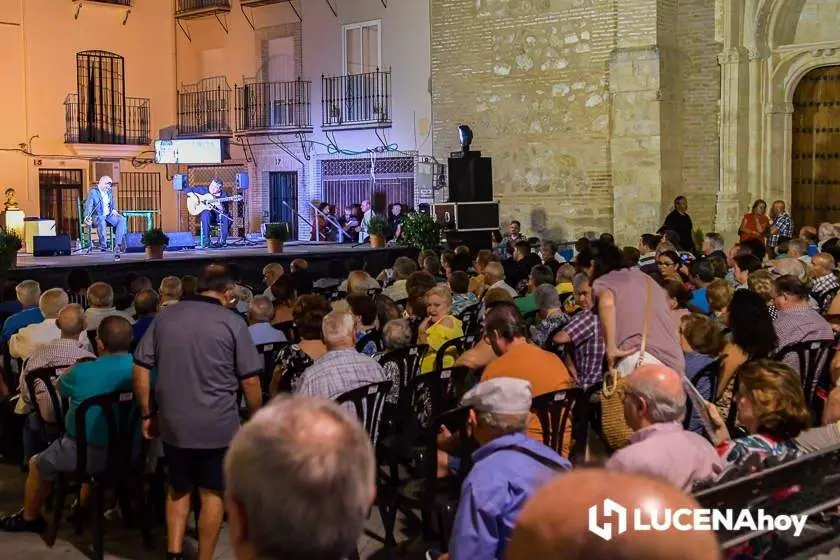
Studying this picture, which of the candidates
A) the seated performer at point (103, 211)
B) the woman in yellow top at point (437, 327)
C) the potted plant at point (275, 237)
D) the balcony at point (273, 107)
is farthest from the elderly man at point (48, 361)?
the balcony at point (273, 107)

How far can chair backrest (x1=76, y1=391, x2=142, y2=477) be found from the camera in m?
5.03

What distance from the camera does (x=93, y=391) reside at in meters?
5.16

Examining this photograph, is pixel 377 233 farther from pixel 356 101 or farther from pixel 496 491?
pixel 496 491

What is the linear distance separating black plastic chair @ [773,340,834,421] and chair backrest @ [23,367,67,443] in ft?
12.8

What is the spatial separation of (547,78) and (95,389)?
1367 centimetres

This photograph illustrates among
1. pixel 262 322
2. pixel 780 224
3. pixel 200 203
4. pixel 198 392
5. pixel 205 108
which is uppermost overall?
pixel 205 108

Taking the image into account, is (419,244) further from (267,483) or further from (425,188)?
(267,483)

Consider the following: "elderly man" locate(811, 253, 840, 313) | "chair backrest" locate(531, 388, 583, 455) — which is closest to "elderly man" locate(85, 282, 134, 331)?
"chair backrest" locate(531, 388, 583, 455)

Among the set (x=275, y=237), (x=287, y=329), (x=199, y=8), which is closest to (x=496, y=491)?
(x=287, y=329)

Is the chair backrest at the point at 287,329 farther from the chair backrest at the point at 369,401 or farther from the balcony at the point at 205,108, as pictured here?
the balcony at the point at 205,108

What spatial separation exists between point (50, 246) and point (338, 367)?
13.8m

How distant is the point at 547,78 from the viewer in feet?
58.2

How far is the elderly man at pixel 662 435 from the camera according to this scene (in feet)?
11.6

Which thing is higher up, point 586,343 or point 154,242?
point 154,242
